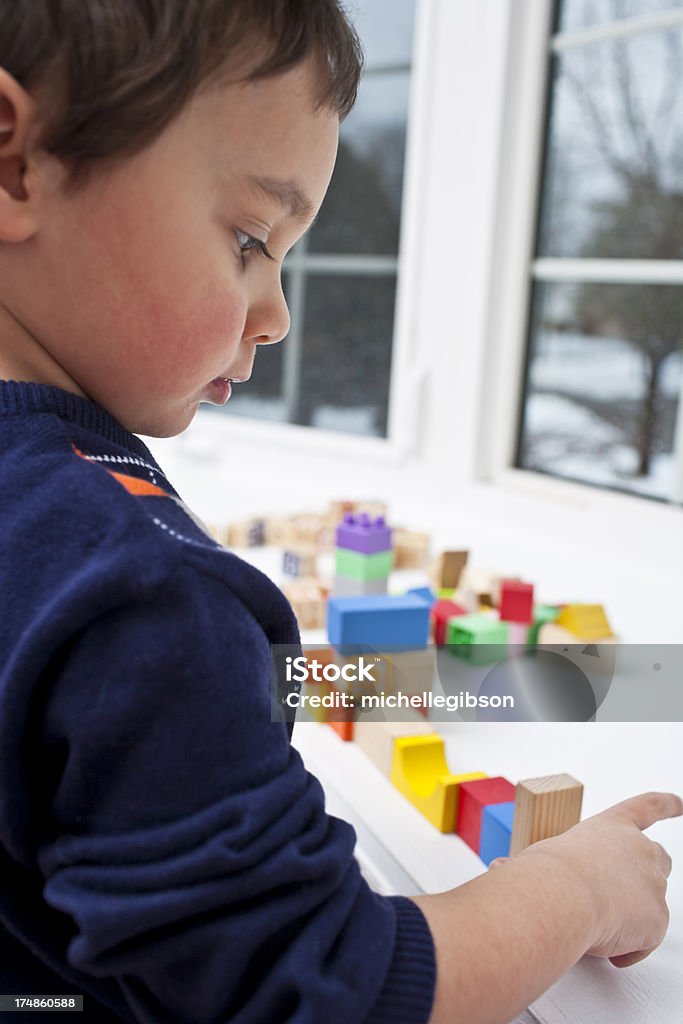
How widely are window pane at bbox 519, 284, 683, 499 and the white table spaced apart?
651mm

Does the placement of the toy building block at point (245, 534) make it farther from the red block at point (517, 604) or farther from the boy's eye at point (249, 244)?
the boy's eye at point (249, 244)

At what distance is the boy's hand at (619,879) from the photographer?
1.62ft

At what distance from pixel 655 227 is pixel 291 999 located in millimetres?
1206

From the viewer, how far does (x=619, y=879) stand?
0.51m

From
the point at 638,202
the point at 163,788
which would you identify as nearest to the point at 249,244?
the point at 163,788

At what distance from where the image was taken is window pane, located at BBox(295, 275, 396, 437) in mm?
1704

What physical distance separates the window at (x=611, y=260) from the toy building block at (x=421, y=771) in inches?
28.7

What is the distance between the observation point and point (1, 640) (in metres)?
0.40

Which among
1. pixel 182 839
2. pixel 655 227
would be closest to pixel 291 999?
pixel 182 839

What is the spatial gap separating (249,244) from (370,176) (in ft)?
4.18

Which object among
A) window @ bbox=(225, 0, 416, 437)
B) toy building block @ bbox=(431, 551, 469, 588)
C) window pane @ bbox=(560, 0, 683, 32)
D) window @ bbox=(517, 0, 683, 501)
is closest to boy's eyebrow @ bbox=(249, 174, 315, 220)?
toy building block @ bbox=(431, 551, 469, 588)

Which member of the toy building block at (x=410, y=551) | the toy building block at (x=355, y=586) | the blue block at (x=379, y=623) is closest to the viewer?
the blue block at (x=379, y=623)

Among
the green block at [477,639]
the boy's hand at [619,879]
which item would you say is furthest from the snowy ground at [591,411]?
the boy's hand at [619,879]

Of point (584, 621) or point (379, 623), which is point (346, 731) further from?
point (584, 621)
